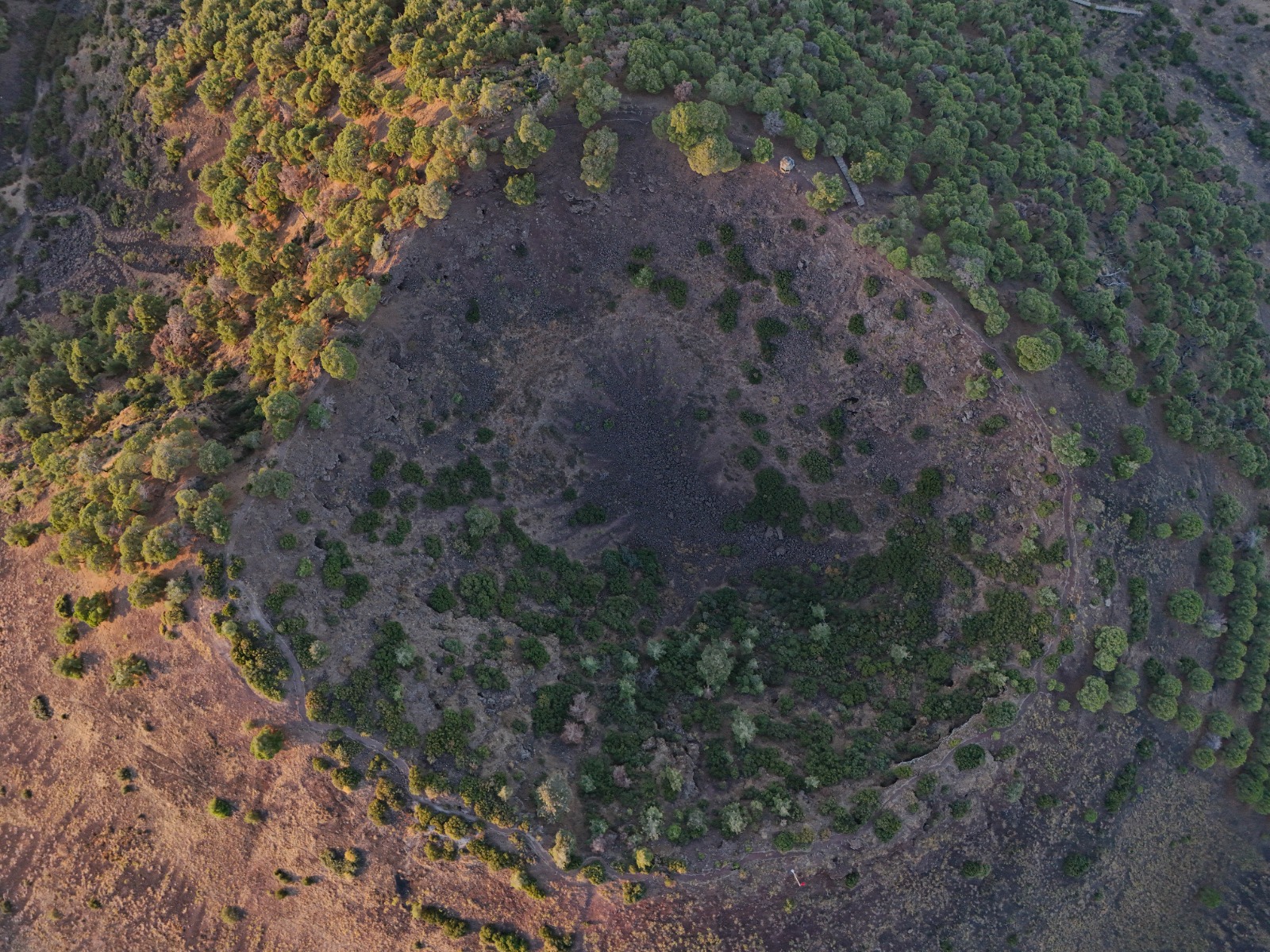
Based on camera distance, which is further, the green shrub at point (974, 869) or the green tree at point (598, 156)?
the green tree at point (598, 156)

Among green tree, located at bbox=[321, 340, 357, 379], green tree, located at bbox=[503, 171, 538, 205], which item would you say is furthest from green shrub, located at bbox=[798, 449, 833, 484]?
green tree, located at bbox=[321, 340, 357, 379]

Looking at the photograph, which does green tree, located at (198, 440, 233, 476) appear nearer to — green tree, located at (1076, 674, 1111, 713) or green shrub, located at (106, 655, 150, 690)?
green shrub, located at (106, 655, 150, 690)

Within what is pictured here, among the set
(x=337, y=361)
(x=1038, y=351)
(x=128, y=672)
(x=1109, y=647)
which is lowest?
(x=128, y=672)

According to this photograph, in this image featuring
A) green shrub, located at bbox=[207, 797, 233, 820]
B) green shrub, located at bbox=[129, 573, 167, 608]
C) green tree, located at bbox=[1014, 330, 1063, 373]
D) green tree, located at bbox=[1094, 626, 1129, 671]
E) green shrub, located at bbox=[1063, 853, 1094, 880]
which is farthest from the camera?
green tree, located at bbox=[1014, 330, 1063, 373]

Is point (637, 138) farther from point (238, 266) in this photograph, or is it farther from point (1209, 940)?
point (1209, 940)

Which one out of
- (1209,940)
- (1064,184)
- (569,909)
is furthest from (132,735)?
(1064,184)

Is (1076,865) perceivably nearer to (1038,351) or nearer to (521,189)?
(1038,351)

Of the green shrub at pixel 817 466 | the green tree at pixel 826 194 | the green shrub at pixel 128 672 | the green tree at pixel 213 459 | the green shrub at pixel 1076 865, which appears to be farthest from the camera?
the green shrub at pixel 817 466

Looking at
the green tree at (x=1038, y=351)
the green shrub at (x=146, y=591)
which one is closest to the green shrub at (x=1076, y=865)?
the green tree at (x=1038, y=351)

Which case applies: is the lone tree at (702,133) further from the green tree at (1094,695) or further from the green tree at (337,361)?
the green tree at (1094,695)

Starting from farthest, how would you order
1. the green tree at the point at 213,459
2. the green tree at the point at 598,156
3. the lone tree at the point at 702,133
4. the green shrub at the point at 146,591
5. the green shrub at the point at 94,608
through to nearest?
the green tree at the point at 598,156 → the lone tree at the point at 702,133 → the green tree at the point at 213,459 → the green shrub at the point at 94,608 → the green shrub at the point at 146,591

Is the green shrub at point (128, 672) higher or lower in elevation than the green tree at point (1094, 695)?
lower

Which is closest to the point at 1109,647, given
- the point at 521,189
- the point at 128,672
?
the point at 521,189

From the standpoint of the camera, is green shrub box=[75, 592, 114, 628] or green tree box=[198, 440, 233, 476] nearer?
green shrub box=[75, 592, 114, 628]
